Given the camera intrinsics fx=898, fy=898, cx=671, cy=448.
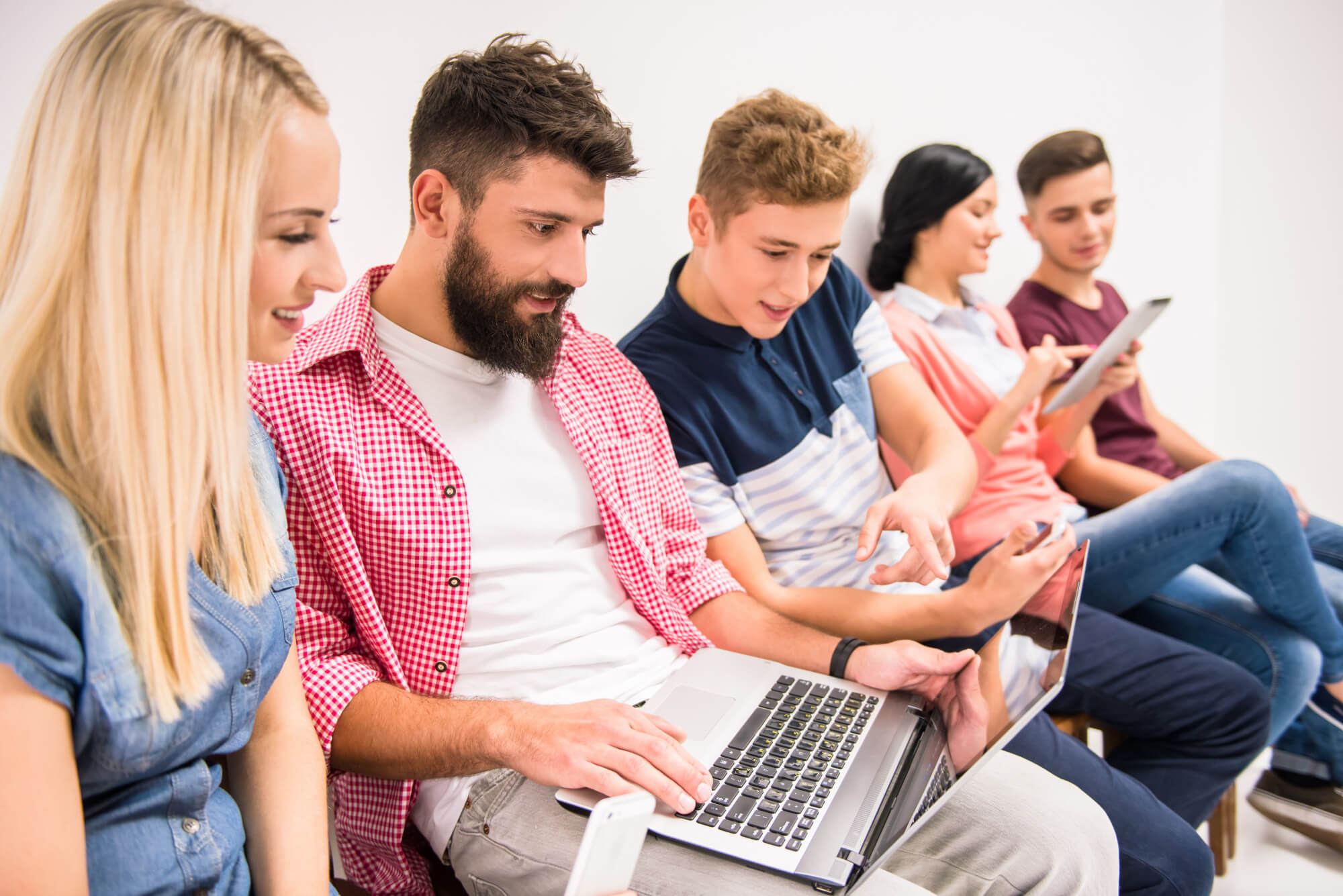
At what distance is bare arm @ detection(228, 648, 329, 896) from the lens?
2.57 feet

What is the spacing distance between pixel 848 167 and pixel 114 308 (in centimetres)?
103

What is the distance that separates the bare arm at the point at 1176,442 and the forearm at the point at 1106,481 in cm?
30

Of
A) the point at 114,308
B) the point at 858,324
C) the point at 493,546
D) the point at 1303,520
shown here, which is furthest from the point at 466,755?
the point at 1303,520

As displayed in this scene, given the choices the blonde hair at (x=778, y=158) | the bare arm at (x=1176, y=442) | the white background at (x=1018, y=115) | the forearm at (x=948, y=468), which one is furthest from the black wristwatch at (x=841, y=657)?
the bare arm at (x=1176, y=442)

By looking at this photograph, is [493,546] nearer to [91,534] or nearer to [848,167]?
[91,534]

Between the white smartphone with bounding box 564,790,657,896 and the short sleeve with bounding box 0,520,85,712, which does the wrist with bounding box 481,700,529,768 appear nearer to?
the white smartphone with bounding box 564,790,657,896

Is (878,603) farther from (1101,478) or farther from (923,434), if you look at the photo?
(1101,478)

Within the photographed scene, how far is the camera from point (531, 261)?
1101 mm

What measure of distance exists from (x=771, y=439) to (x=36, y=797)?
1.06 metres

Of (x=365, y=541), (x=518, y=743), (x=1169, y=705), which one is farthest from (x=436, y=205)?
(x=1169, y=705)

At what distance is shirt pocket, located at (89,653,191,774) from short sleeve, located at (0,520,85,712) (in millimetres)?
18

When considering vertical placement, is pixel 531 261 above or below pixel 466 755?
above

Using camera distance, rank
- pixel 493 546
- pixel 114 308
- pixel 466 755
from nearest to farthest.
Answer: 1. pixel 114 308
2. pixel 466 755
3. pixel 493 546

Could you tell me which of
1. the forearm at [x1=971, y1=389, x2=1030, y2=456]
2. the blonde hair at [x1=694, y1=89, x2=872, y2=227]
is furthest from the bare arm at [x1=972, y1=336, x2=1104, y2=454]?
the blonde hair at [x1=694, y1=89, x2=872, y2=227]
